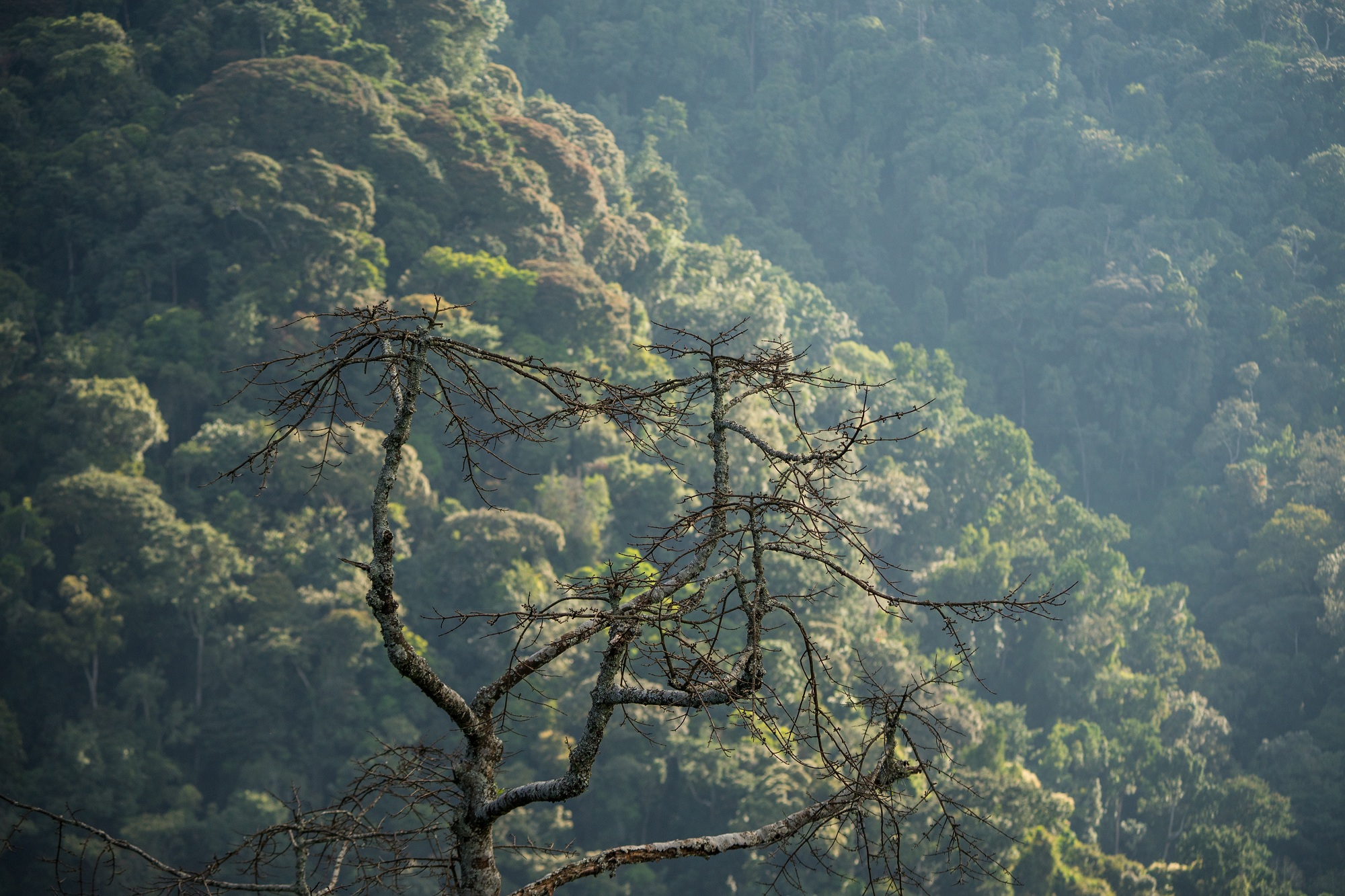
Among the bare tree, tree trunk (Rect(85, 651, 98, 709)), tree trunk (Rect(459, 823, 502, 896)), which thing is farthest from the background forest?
tree trunk (Rect(459, 823, 502, 896))

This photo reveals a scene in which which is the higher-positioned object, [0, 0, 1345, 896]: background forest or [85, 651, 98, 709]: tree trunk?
[0, 0, 1345, 896]: background forest

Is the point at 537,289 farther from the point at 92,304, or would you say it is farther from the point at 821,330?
the point at 821,330

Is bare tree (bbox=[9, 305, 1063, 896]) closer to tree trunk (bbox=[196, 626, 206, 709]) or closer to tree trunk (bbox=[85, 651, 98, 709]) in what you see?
tree trunk (bbox=[196, 626, 206, 709])

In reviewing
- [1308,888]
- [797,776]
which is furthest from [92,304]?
[1308,888]

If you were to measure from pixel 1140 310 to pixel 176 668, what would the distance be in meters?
46.5

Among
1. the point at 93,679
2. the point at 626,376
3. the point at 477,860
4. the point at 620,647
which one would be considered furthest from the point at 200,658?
the point at 620,647

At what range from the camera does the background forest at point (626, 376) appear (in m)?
25.3

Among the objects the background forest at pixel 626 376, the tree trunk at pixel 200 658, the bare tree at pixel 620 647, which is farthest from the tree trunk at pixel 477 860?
the tree trunk at pixel 200 658

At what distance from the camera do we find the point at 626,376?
1313 inches

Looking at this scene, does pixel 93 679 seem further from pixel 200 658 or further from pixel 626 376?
pixel 626 376

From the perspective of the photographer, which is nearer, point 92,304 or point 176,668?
point 176,668

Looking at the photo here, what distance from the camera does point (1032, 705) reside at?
3772 centimetres

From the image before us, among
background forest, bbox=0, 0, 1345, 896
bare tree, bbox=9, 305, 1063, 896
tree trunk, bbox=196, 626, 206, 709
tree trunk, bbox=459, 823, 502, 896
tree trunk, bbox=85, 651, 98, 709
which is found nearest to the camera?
bare tree, bbox=9, 305, 1063, 896

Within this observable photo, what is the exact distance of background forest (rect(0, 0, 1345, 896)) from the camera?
25344mm
